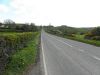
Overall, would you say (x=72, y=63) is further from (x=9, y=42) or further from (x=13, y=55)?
(x=13, y=55)

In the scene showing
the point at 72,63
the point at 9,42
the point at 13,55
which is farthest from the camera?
the point at 13,55

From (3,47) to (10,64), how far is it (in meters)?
1.82

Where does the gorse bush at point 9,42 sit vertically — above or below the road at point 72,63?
Result: above

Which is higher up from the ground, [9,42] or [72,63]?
[9,42]

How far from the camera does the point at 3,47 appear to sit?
11.5 meters

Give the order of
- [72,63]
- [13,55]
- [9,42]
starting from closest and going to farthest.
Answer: [9,42] < [72,63] < [13,55]

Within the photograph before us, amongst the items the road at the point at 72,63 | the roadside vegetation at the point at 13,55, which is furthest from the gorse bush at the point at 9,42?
the road at the point at 72,63

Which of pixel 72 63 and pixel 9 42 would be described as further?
pixel 72 63

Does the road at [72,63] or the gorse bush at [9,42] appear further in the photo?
the gorse bush at [9,42]

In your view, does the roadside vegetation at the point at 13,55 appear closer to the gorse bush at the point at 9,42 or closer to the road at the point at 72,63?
the gorse bush at the point at 9,42

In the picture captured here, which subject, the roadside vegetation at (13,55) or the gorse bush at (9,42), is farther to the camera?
the gorse bush at (9,42)

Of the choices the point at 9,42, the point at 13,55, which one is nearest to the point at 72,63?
the point at 9,42

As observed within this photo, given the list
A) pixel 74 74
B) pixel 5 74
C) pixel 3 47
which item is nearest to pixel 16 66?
pixel 3 47

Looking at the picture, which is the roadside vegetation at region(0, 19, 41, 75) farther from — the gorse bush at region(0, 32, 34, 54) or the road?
the road
